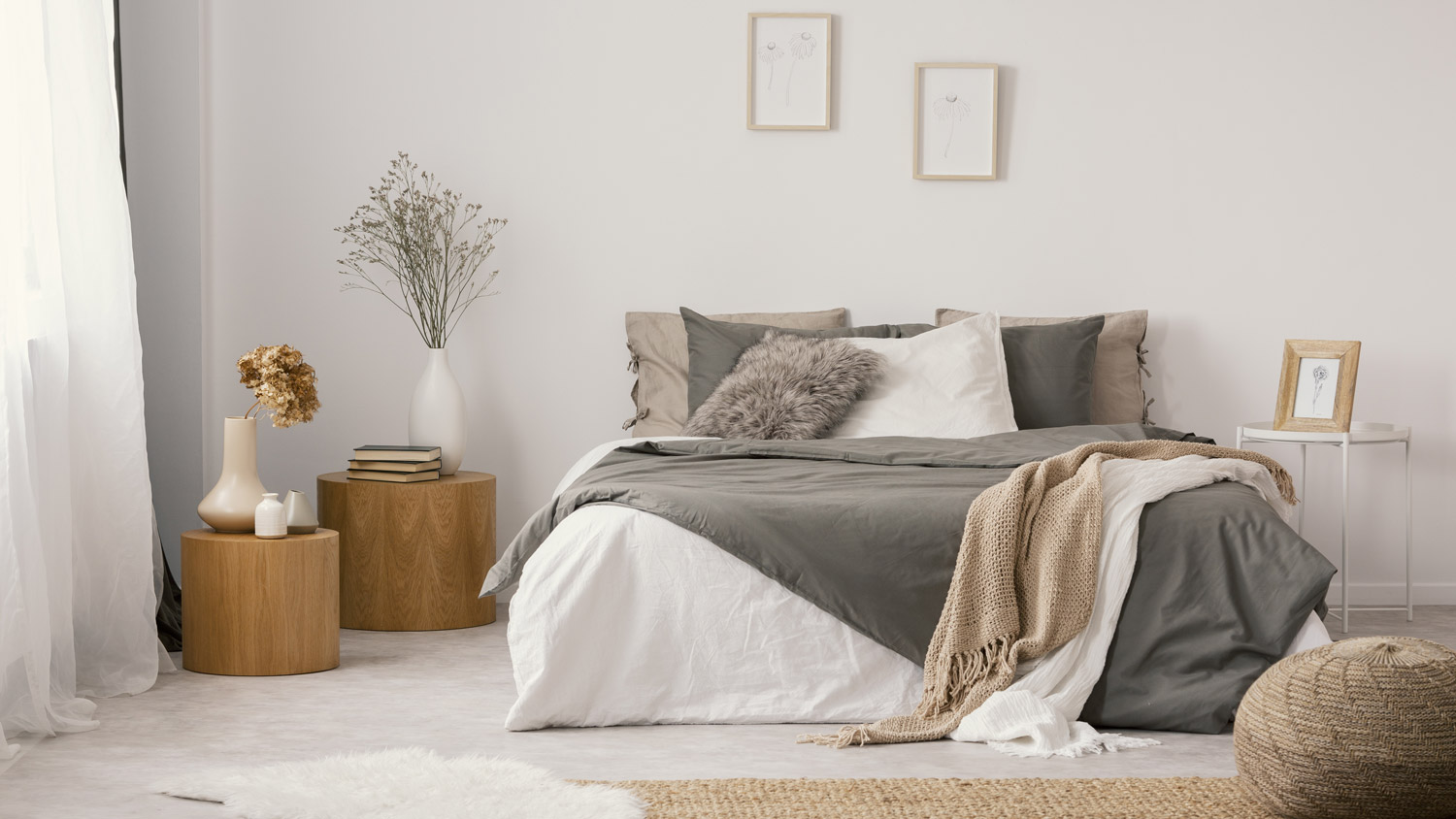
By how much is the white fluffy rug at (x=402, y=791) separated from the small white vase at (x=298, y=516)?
1098 millimetres

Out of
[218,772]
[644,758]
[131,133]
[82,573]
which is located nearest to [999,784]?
[644,758]

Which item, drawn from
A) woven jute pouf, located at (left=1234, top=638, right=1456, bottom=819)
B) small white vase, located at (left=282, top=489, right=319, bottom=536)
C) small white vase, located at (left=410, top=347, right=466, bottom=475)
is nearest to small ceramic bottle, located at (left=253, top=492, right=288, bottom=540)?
small white vase, located at (left=282, top=489, right=319, bottom=536)

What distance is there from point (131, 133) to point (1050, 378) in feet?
9.66

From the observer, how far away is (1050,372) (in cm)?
409

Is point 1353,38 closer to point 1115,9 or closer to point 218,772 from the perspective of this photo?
point 1115,9

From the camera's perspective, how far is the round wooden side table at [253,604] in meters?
3.25

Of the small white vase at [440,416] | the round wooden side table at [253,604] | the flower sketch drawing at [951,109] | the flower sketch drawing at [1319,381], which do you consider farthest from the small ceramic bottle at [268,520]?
the flower sketch drawing at [1319,381]

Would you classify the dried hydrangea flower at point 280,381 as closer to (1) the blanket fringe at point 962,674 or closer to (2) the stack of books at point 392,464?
(2) the stack of books at point 392,464

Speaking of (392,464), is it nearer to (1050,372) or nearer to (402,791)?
(402,791)

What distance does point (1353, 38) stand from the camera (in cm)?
441

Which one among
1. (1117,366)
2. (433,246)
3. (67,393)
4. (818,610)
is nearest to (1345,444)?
(1117,366)

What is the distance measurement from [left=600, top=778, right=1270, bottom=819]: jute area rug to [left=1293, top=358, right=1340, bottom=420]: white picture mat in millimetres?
2038

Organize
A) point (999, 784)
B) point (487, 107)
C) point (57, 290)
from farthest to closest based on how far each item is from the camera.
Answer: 1. point (487, 107)
2. point (57, 290)
3. point (999, 784)

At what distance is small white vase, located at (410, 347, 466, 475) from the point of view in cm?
405
